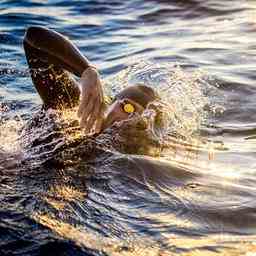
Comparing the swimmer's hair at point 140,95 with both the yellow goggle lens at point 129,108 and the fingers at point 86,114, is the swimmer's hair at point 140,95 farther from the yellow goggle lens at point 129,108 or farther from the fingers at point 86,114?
the fingers at point 86,114

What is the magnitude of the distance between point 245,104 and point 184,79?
1.22 metres

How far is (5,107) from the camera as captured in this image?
266 inches

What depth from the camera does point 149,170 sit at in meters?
4.45

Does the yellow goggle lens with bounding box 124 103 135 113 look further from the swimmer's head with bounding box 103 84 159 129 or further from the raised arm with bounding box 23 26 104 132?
the raised arm with bounding box 23 26 104 132

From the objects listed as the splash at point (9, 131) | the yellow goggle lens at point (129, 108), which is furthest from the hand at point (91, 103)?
the splash at point (9, 131)

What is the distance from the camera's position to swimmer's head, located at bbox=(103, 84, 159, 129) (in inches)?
209

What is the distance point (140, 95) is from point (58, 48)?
87 centimetres

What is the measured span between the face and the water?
321mm

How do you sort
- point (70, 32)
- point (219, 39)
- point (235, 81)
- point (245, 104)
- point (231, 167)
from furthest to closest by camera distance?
point (70, 32), point (219, 39), point (235, 81), point (245, 104), point (231, 167)

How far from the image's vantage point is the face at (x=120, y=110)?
17.3ft

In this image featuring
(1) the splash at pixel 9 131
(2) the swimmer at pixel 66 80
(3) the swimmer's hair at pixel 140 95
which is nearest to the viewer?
(1) the splash at pixel 9 131

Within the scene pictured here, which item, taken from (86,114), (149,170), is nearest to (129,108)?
(86,114)

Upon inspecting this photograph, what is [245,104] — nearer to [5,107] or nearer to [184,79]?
[184,79]

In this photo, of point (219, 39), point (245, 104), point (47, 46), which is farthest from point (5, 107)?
point (219, 39)
